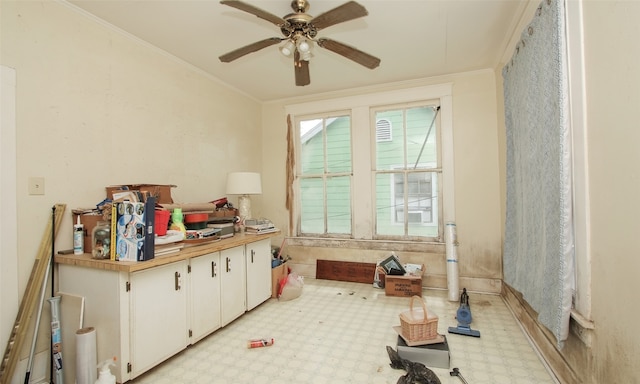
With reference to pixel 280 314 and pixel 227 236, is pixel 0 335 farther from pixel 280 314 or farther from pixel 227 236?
pixel 280 314

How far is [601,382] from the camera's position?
1.36 m

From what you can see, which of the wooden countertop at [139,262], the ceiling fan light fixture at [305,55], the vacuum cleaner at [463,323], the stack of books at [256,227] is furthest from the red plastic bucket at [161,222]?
the vacuum cleaner at [463,323]

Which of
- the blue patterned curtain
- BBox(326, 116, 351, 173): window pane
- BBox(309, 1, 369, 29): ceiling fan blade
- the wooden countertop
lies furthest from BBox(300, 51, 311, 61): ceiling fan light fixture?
BBox(326, 116, 351, 173): window pane

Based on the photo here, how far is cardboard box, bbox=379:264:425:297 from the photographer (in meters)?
3.29

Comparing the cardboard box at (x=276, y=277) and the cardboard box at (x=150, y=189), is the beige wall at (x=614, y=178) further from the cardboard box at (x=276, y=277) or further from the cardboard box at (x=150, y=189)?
the cardboard box at (x=150, y=189)

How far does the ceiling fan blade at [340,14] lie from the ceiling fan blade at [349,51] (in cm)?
16

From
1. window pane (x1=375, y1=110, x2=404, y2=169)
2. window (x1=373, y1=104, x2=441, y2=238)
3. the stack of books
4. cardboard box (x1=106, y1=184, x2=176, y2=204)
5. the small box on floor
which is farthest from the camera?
window pane (x1=375, y1=110, x2=404, y2=169)

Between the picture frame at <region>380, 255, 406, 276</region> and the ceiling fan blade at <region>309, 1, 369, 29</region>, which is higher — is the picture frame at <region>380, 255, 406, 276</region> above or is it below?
below

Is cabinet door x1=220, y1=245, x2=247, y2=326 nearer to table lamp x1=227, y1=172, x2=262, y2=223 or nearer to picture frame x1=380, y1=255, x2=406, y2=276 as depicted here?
table lamp x1=227, y1=172, x2=262, y2=223

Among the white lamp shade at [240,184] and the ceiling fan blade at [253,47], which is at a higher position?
the ceiling fan blade at [253,47]

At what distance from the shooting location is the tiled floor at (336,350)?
1866 mm

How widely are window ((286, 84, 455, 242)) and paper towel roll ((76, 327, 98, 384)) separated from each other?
2791mm

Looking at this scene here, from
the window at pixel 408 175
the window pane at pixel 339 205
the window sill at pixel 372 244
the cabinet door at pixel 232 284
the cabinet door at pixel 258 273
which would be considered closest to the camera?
the cabinet door at pixel 232 284

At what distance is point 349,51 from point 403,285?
2.58 metres
